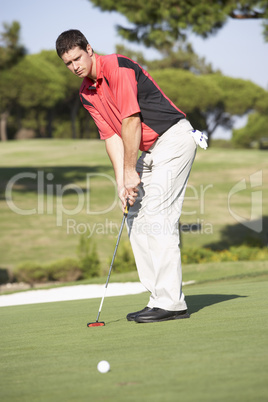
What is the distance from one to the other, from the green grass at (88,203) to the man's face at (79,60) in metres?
11.8

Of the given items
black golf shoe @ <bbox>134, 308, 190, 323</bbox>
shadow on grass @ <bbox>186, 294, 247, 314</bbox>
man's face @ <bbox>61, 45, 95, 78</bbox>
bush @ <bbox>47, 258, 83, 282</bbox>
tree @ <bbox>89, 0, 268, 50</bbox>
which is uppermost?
tree @ <bbox>89, 0, 268, 50</bbox>

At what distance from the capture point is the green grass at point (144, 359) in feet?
7.47

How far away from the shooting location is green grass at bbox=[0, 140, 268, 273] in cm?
2258

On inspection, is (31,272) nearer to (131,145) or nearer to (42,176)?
(131,145)

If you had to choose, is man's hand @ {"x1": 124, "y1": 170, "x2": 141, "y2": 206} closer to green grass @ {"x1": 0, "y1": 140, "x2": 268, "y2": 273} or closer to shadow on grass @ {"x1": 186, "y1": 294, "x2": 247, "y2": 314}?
shadow on grass @ {"x1": 186, "y1": 294, "x2": 247, "y2": 314}

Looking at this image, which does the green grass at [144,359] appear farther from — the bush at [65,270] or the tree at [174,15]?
the tree at [174,15]

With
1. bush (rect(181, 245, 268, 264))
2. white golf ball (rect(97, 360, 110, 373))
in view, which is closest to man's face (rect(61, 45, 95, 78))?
white golf ball (rect(97, 360, 110, 373))

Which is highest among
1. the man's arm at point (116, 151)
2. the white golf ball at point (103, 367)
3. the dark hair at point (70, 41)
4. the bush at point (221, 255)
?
the dark hair at point (70, 41)

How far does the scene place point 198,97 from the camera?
6375 cm

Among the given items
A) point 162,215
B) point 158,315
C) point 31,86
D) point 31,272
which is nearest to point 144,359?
point 158,315

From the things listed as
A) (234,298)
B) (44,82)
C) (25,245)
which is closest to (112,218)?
(25,245)

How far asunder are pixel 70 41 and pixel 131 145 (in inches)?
34.1

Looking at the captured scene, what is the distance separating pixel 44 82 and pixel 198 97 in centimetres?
1661

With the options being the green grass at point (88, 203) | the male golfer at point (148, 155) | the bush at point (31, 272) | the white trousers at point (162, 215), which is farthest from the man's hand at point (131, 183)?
the green grass at point (88, 203)
